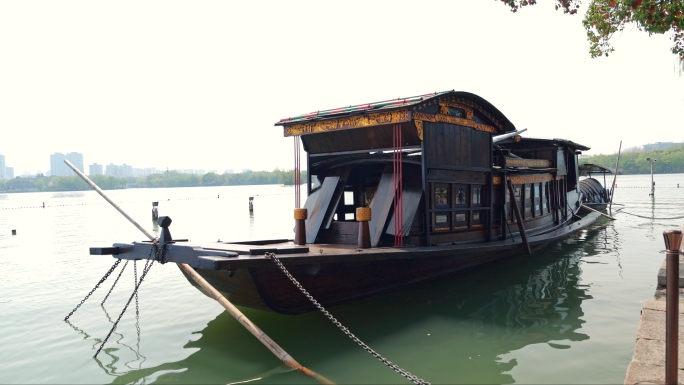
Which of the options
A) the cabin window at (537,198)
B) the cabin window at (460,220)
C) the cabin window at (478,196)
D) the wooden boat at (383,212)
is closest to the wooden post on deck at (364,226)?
the wooden boat at (383,212)

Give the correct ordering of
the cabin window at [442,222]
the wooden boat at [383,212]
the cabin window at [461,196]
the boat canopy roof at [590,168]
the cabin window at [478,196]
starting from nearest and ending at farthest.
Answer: the wooden boat at [383,212], the cabin window at [442,222], the cabin window at [461,196], the cabin window at [478,196], the boat canopy roof at [590,168]

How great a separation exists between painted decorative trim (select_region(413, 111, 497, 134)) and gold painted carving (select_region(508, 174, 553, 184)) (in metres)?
1.98

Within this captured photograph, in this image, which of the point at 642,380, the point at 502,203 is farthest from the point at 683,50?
the point at 642,380

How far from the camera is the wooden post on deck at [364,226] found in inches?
296

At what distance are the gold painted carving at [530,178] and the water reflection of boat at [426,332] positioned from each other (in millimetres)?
3016

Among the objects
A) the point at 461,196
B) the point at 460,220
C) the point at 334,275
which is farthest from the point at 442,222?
the point at 334,275

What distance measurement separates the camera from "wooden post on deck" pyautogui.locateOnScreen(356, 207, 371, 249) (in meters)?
7.52

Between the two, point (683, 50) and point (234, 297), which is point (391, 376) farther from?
point (683, 50)

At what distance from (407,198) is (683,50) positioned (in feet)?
24.0

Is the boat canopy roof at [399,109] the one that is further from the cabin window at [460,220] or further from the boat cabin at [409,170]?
the cabin window at [460,220]

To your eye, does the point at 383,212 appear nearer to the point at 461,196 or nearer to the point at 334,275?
the point at 334,275

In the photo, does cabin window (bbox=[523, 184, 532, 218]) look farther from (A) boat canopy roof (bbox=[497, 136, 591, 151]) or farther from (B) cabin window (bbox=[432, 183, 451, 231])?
A: (B) cabin window (bbox=[432, 183, 451, 231])

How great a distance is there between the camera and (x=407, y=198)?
874 cm

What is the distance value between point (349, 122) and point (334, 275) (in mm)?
3059
